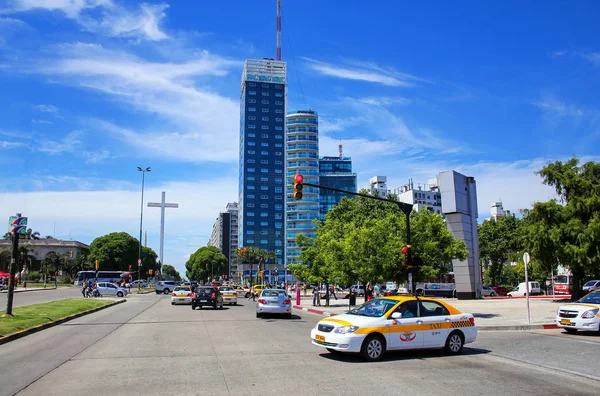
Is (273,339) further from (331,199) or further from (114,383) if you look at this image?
(331,199)

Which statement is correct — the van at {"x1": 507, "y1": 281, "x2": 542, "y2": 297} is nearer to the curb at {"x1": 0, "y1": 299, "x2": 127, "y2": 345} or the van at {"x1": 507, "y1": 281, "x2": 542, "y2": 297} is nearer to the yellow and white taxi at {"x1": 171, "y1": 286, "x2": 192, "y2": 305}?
the yellow and white taxi at {"x1": 171, "y1": 286, "x2": 192, "y2": 305}

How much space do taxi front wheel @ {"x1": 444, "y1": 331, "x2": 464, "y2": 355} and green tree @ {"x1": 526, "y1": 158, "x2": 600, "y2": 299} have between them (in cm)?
2960

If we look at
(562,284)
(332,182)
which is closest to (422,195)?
(332,182)

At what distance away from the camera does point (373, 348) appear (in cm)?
1119

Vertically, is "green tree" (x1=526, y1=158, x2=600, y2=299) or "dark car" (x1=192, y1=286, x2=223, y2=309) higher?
"green tree" (x1=526, y1=158, x2=600, y2=299)

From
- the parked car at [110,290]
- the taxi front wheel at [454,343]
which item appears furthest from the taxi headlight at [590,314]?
the parked car at [110,290]

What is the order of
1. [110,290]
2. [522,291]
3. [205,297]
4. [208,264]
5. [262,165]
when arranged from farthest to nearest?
[262,165] → [208,264] → [522,291] → [110,290] → [205,297]

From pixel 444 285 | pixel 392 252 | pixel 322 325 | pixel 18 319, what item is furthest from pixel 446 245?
pixel 444 285

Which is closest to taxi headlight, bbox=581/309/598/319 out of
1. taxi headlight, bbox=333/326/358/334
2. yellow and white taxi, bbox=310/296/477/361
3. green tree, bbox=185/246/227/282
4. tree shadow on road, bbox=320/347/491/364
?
tree shadow on road, bbox=320/347/491/364

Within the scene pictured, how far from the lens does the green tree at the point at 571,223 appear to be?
121ft

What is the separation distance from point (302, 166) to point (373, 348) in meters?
136

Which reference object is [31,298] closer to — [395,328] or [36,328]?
[36,328]

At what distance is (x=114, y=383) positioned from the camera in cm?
877

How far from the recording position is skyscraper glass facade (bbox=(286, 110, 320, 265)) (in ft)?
479
